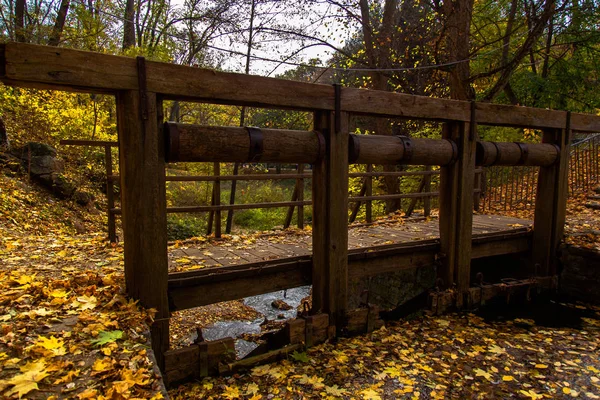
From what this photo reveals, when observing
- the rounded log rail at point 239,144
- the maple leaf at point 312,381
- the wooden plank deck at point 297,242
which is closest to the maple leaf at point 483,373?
the maple leaf at point 312,381

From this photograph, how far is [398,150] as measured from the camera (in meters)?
4.34

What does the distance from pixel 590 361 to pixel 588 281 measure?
8.28ft

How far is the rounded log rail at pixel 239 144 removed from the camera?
318cm

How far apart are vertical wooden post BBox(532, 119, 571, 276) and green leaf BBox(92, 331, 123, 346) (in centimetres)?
623

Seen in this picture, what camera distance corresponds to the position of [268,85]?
3.54m

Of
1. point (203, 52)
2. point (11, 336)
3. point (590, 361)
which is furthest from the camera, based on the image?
point (203, 52)

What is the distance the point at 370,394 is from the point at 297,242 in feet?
8.74

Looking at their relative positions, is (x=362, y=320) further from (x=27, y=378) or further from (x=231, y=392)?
(x=27, y=378)

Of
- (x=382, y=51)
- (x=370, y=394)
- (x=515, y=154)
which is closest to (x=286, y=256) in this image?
(x=370, y=394)

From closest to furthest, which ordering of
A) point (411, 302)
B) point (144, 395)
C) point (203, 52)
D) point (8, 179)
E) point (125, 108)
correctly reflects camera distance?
point (144, 395) → point (125, 108) → point (411, 302) → point (8, 179) → point (203, 52)

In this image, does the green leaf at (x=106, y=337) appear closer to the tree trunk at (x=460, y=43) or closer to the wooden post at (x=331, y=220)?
the wooden post at (x=331, y=220)

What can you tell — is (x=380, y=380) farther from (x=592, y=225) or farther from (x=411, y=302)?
(x=592, y=225)

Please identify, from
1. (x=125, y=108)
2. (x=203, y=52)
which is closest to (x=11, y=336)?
(x=125, y=108)

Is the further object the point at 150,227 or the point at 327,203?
the point at 327,203
